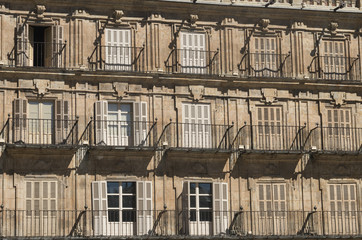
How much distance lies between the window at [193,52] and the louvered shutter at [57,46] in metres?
5.64

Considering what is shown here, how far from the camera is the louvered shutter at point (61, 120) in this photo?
4691 cm

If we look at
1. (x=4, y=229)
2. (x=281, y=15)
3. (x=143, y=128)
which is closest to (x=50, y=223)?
(x=4, y=229)

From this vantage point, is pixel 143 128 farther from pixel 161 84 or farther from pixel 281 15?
pixel 281 15

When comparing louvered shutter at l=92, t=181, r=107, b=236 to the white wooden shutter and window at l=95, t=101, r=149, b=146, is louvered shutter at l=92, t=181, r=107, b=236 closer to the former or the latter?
the white wooden shutter

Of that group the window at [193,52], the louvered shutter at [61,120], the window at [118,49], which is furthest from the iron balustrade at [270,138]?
the louvered shutter at [61,120]

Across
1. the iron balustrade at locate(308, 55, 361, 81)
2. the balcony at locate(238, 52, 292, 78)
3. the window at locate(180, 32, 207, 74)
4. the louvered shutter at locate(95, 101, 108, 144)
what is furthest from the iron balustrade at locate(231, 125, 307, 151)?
the louvered shutter at locate(95, 101, 108, 144)

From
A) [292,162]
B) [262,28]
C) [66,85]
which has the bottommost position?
[292,162]

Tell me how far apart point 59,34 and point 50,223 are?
850 cm

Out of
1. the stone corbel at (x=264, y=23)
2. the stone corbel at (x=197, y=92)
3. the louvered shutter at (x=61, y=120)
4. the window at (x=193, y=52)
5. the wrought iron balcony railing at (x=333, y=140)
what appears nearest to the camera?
the louvered shutter at (x=61, y=120)

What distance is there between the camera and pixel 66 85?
47562mm

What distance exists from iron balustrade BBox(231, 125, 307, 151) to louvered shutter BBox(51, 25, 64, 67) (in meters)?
8.81

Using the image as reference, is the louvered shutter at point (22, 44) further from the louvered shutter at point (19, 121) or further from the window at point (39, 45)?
the louvered shutter at point (19, 121)

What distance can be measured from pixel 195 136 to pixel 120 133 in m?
3.48

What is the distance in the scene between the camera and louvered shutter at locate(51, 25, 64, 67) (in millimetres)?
47688
